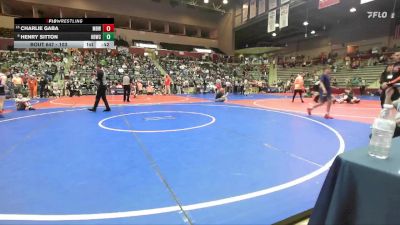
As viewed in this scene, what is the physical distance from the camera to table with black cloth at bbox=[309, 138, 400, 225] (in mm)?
1126

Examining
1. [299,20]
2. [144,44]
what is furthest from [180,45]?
[299,20]

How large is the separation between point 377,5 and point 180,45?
70.4 ft

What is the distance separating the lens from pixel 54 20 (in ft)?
34.3

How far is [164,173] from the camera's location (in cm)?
323

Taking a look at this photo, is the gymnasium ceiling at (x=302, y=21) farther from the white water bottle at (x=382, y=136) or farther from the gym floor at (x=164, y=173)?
the white water bottle at (x=382, y=136)

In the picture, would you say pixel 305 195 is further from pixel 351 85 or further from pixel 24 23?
pixel 351 85

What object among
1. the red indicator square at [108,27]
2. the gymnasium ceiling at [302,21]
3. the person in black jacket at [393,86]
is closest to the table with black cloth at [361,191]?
the person in black jacket at [393,86]
